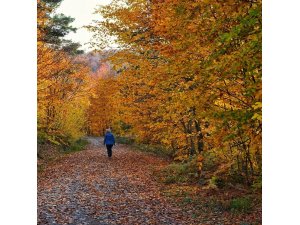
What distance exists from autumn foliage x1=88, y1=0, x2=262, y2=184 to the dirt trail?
1.96m

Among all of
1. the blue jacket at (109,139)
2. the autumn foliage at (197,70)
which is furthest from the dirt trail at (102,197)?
the blue jacket at (109,139)

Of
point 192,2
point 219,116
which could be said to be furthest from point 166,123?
point 219,116

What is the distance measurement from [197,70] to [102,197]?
4580mm

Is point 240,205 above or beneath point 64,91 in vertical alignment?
beneath

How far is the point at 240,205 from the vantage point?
9594 millimetres

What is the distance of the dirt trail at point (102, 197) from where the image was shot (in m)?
8.66

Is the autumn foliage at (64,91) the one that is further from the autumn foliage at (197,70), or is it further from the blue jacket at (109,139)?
the autumn foliage at (197,70)

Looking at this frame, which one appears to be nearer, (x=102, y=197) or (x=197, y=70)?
(x=197, y=70)

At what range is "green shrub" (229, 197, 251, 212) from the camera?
9473 mm

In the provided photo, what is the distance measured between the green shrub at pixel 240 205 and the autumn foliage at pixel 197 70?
1.20m

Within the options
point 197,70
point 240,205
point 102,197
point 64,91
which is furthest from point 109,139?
point 197,70

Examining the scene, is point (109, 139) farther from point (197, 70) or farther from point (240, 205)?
point (197, 70)
